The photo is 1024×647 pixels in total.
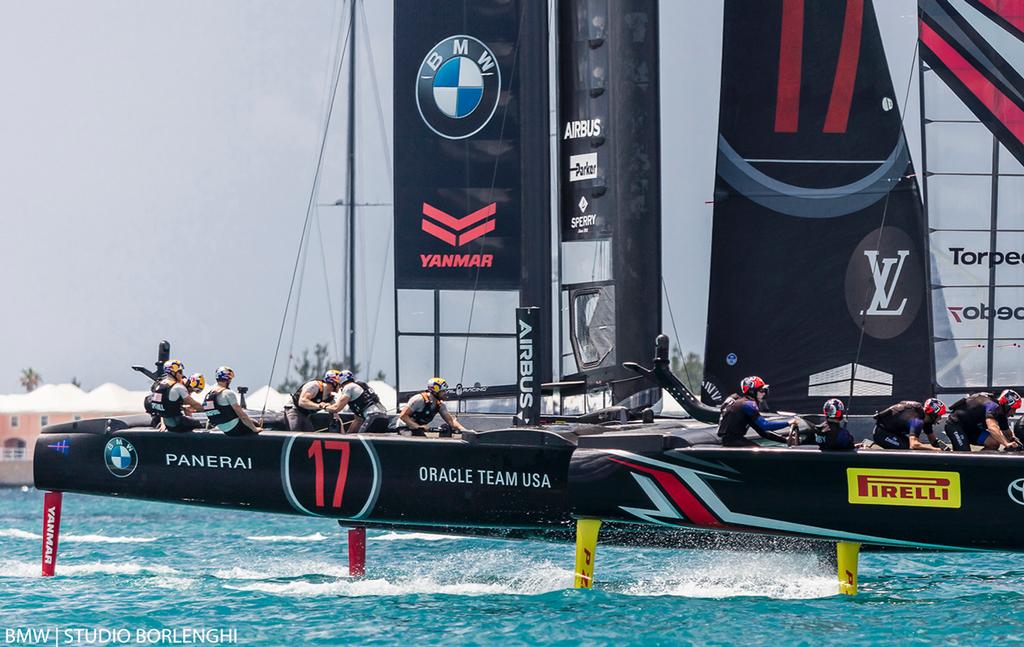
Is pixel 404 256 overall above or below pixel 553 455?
above

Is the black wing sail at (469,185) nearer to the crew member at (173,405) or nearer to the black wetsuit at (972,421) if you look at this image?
the crew member at (173,405)

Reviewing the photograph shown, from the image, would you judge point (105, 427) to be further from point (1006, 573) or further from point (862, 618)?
point (1006, 573)

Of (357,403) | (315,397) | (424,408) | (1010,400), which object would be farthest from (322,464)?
(1010,400)

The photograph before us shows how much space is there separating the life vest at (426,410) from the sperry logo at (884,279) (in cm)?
399

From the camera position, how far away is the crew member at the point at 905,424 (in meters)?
10.8

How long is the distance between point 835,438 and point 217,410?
568 cm

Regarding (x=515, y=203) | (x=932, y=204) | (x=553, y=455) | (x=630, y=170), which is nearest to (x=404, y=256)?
(x=515, y=203)

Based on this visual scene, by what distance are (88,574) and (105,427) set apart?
88.3 inches

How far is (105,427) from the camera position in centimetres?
1364

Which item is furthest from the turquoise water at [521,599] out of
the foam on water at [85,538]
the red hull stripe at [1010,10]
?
the red hull stripe at [1010,10]

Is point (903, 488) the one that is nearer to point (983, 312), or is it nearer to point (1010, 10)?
point (983, 312)

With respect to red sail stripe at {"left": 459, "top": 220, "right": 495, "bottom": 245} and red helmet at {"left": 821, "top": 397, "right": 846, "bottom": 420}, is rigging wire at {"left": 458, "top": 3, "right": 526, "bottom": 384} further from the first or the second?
red helmet at {"left": 821, "top": 397, "right": 846, "bottom": 420}

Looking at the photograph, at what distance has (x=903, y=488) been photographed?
33.7 feet

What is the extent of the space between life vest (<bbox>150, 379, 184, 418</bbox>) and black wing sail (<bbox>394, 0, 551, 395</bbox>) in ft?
8.91
